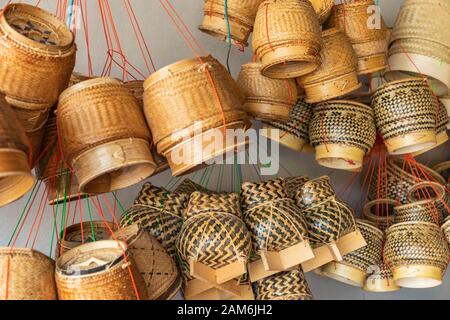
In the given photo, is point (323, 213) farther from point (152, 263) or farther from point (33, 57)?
point (33, 57)

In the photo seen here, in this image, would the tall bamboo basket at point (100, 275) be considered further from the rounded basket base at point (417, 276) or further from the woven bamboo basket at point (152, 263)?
the rounded basket base at point (417, 276)

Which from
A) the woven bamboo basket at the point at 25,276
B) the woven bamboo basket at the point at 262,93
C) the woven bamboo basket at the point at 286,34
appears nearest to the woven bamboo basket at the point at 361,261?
the woven bamboo basket at the point at 262,93

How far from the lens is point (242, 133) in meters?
1.55

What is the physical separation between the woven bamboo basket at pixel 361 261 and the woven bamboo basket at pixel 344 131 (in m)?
0.23

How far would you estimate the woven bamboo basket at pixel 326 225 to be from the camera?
Result: 1.86 m

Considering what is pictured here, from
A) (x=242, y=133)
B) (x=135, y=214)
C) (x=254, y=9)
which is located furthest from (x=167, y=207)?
(x=254, y=9)

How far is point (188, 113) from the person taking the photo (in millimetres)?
1500

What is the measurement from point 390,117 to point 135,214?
842 millimetres

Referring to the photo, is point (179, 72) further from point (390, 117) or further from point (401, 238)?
point (401, 238)

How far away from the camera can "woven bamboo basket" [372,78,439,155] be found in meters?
2.00

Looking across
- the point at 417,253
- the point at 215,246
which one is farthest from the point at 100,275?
the point at 417,253

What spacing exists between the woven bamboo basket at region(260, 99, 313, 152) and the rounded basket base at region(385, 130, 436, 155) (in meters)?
0.26

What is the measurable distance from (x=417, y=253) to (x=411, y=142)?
341 mm

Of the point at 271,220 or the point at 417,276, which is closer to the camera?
the point at 271,220
